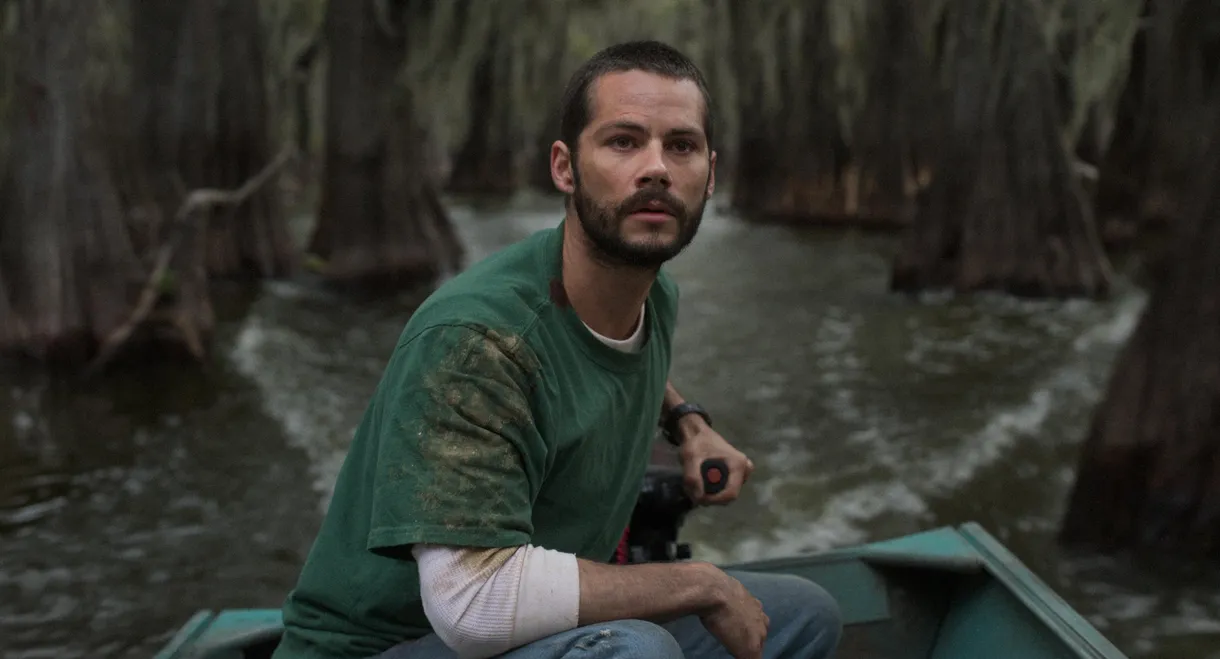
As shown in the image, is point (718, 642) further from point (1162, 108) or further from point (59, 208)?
point (1162, 108)

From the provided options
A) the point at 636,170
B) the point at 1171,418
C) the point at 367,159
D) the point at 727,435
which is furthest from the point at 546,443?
the point at 367,159

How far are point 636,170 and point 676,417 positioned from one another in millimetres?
960

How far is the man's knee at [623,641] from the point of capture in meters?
1.88

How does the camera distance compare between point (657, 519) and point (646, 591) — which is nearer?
point (646, 591)

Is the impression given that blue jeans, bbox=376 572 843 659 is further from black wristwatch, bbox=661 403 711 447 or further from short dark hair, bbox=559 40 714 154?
short dark hair, bbox=559 40 714 154

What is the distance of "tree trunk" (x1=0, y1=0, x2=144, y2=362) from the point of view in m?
8.41

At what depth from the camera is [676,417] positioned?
2879 millimetres

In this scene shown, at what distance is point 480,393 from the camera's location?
74.0 inches

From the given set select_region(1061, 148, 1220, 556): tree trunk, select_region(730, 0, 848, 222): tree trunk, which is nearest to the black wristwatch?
select_region(1061, 148, 1220, 556): tree trunk

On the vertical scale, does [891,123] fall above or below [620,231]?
below

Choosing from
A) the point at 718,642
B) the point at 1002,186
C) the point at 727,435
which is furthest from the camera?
the point at 1002,186

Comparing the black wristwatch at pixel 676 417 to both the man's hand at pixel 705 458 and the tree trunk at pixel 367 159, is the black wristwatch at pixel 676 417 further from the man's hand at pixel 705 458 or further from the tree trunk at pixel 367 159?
the tree trunk at pixel 367 159

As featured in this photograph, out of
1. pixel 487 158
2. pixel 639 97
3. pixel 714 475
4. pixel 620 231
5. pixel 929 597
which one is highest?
pixel 639 97

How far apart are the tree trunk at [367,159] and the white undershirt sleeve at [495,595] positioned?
1231 cm
